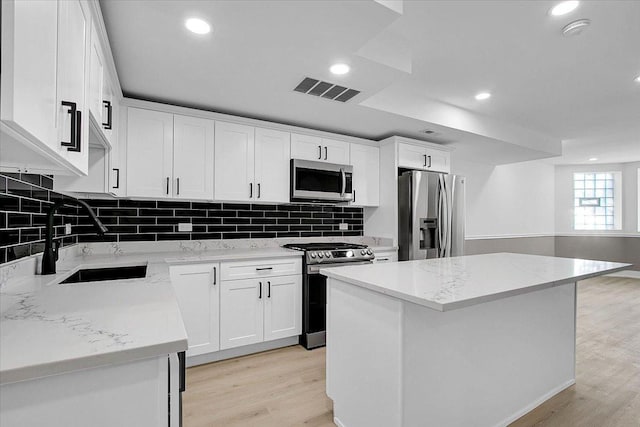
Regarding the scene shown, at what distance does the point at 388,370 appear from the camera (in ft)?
5.07

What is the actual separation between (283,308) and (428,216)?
2.00 m

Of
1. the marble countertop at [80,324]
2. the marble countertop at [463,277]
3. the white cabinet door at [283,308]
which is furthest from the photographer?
the white cabinet door at [283,308]

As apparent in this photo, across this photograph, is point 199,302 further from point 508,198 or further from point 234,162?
point 508,198

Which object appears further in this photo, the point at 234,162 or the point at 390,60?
the point at 234,162

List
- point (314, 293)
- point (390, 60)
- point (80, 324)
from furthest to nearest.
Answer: point (314, 293), point (390, 60), point (80, 324)

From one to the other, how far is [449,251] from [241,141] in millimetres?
2764

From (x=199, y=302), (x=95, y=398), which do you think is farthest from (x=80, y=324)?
(x=199, y=302)

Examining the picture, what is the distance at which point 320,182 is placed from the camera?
3488 mm

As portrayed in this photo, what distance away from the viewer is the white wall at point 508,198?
5574 millimetres

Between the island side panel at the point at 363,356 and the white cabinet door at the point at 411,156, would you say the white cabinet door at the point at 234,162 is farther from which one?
the white cabinet door at the point at 411,156

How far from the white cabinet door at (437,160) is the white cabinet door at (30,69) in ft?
12.3

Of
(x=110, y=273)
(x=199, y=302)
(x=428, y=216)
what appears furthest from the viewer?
(x=428, y=216)

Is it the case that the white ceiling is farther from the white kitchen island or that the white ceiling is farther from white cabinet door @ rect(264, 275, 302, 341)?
white cabinet door @ rect(264, 275, 302, 341)

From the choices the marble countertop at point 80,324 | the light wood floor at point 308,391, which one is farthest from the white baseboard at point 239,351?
the marble countertop at point 80,324
